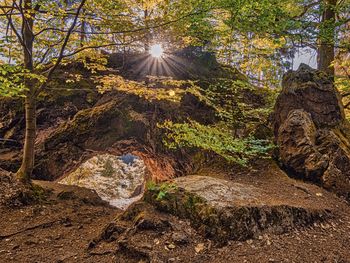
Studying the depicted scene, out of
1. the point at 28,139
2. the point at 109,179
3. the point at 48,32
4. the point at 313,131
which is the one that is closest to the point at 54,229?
the point at 28,139

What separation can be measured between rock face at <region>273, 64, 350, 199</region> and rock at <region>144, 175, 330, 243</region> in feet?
4.72

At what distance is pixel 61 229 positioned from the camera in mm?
4824

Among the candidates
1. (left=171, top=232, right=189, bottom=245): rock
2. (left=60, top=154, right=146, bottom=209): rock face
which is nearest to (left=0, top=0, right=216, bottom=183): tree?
(left=171, top=232, right=189, bottom=245): rock

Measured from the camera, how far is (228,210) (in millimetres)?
3443

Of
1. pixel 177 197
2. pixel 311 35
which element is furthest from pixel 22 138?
pixel 311 35

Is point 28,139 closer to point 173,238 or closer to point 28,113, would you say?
point 28,113

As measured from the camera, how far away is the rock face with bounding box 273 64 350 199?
5.27 m

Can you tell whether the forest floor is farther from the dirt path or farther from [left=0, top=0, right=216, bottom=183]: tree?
[left=0, top=0, right=216, bottom=183]: tree

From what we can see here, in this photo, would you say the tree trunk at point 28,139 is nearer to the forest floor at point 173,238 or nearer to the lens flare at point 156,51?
the forest floor at point 173,238

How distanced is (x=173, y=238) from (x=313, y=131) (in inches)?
183

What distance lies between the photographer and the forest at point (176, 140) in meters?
3.44

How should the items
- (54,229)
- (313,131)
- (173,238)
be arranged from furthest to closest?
(313,131) → (54,229) → (173,238)

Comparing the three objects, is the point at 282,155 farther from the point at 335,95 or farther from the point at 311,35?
the point at 311,35

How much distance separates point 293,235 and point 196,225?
1441mm
